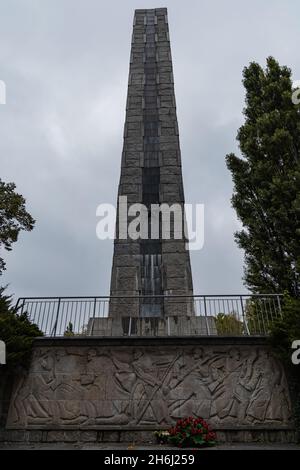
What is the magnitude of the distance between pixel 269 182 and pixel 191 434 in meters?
8.69

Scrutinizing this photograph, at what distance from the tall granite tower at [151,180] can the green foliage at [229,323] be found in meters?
2.02

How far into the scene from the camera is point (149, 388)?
933 centimetres

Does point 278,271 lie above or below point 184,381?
above

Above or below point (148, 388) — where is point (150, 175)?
above

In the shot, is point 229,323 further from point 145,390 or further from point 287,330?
point 145,390

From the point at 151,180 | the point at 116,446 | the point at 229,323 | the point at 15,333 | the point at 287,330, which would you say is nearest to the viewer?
the point at 116,446

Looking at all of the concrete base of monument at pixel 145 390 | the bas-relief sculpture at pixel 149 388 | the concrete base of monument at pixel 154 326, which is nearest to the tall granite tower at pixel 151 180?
the concrete base of monument at pixel 154 326

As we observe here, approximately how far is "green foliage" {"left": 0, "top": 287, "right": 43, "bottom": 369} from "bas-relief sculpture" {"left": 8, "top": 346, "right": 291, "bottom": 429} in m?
0.56

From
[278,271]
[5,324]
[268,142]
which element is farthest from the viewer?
[268,142]

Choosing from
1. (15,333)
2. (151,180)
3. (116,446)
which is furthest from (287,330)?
(151,180)

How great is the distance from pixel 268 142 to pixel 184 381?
29.8 ft
